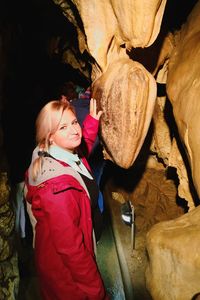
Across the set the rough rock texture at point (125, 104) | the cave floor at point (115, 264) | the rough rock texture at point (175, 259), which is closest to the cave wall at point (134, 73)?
the rough rock texture at point (125, 104)

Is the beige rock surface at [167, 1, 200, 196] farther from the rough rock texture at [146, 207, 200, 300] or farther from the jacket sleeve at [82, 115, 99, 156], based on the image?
the jacket sleeve at [82, 115, 99, 156]

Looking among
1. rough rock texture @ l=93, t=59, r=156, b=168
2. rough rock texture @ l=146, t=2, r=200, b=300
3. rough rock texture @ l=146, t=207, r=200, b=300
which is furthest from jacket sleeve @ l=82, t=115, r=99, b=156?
rough rock texture @ l=146, t=207, r=200, b=300

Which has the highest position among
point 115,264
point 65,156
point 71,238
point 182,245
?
point 65,156

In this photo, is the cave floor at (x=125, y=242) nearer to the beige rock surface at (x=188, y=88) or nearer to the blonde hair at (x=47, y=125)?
the blonde hair at (x=47, y=125)

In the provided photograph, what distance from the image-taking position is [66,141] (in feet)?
6.88

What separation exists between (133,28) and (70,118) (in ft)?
3.01

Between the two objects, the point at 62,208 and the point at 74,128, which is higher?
the point at 74,128

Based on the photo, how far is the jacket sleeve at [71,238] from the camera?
1.95 m

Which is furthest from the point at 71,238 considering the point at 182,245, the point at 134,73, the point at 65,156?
the point at 134,73

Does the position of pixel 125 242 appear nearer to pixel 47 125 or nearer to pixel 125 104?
pixel 125 104

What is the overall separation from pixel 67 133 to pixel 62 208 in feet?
1.50

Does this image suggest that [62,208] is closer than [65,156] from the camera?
Yes

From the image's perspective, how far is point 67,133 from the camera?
209 cm

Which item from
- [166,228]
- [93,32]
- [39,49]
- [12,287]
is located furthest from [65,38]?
[166,228]
